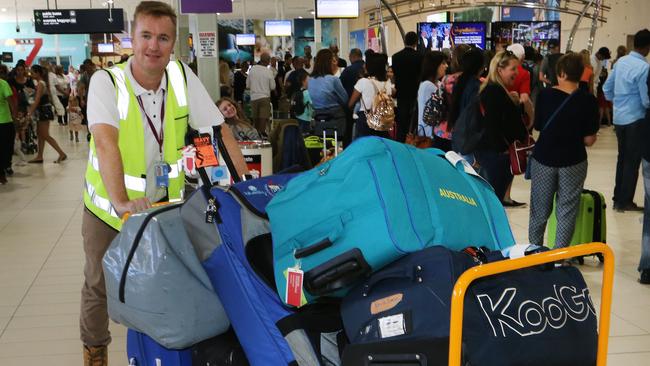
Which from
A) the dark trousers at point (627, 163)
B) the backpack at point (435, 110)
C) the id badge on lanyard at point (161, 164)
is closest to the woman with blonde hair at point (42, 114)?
the backpack at point (435, 110)

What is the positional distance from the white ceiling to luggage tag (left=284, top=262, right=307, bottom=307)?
2676 cm

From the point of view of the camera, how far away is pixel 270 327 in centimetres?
214

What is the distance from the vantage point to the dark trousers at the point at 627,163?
7.38 meters

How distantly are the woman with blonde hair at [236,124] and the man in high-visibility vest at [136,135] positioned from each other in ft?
9.88

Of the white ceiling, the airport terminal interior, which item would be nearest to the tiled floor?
the airport terminal interior

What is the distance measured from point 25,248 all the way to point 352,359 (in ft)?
18.0

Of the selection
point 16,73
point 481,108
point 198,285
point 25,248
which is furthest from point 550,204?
point 16,73

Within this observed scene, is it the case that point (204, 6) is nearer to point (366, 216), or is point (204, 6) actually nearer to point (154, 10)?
point (154, 10)

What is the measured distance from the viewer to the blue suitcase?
257 cm

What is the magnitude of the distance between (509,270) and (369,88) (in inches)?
287

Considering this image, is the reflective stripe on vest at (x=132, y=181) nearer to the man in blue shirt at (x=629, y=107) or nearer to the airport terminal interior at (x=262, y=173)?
the airport terminal interior at (x=262, y=173)

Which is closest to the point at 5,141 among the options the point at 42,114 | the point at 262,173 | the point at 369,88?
the point at 42,114

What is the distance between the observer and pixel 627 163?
299 inches

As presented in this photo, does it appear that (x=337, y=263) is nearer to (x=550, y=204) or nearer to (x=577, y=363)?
(x=577, y=363)
